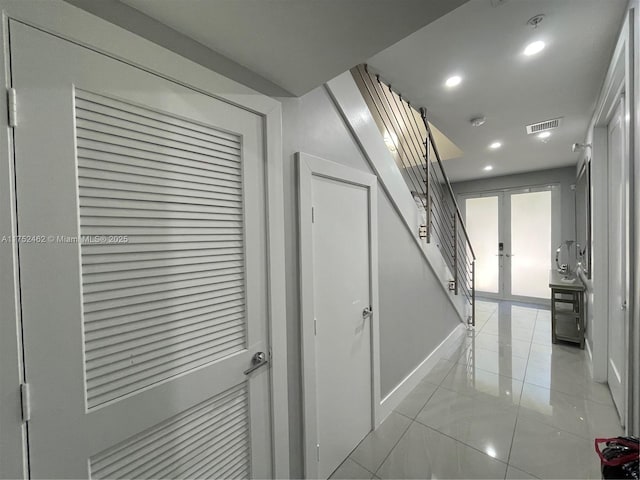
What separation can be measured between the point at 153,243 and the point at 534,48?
2.57 meters

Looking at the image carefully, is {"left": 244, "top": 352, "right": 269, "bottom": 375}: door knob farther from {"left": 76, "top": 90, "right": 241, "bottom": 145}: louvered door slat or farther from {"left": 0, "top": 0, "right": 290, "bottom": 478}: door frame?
{"left": 76, "top": 90, "right": 241, "bottom": 145}: louvered door slat

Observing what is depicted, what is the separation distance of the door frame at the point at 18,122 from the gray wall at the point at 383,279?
0.47 ft

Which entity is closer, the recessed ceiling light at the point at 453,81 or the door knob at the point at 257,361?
the door knob at the point at 257,361

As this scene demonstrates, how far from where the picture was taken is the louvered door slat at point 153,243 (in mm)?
809

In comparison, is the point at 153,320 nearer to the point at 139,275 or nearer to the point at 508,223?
the point at 139,275

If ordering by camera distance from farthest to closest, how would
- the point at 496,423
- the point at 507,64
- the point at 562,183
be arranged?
the point at 562,183 < the point at 496,423 < the point at 507,64

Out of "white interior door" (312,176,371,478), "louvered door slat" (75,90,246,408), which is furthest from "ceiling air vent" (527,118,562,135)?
"louvered door slat" (75,90,246,408)

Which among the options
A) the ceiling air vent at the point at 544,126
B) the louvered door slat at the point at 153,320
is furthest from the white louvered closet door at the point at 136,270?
the ceiling air vent at the point at 544,126

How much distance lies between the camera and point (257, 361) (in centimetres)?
122

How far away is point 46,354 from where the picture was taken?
2.36 ft

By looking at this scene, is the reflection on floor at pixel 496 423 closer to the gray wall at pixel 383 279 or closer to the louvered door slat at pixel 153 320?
the gray wall at pixel 383 279

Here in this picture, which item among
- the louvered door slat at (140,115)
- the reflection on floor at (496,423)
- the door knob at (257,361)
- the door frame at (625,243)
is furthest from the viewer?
Result: the reflection on floor at (496,423)

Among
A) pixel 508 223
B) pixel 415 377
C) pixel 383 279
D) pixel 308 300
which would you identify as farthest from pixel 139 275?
→ pixel 508 223

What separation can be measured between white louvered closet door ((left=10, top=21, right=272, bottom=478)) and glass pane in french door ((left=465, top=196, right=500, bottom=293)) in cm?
599
